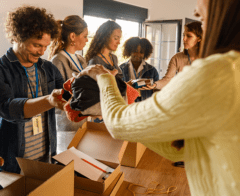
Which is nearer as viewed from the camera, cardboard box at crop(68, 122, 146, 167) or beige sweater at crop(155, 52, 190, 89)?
cardboard box at crop(68, 122, 146, 167)

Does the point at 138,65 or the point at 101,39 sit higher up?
the point at 101,39

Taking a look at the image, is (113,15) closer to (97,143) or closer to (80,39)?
(80,39)

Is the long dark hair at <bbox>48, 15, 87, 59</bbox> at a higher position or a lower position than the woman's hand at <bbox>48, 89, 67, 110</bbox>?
higher

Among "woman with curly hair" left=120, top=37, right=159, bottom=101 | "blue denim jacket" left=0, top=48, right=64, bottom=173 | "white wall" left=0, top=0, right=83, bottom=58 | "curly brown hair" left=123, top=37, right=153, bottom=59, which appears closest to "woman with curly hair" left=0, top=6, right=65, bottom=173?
"blue denim jacket" left=0, top=48, right=64, bottom=173

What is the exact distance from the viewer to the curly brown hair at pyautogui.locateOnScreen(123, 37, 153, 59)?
3303mm

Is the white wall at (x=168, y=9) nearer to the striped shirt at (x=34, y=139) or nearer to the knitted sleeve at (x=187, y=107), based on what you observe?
the striped shirt at (x=34, y=139)

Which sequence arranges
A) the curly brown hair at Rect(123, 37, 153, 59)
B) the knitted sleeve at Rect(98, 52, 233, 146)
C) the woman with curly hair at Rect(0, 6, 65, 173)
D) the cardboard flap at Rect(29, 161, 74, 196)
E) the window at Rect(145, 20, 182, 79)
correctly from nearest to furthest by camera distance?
the knitted sleeve at Rect(98, 52, 233, 146) → the cardboard flap at Rect(29, 161, 74, 196) → the woman with curly hair at Rect(0, 6, 65, 173) → the curly brown hair at Rect(123, 37, 153, 59) → the window at Rect(145, 20, 182, 79)

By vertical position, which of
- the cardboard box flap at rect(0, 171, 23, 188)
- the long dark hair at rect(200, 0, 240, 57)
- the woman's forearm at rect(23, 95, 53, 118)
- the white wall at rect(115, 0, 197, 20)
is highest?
the white wall at rect(115, 0, 197, 20)

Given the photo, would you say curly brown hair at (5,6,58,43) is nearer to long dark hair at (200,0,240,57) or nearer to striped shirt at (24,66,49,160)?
striped shirt at (24,66,49,160)

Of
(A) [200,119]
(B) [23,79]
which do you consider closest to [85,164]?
(B) [23,79]

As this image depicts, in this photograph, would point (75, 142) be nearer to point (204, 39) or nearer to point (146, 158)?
point (146, 158)

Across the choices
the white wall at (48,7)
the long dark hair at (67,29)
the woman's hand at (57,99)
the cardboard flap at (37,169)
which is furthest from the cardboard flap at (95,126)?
the white wall at (48,7)

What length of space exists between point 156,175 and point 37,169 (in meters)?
0.64

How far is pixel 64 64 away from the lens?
6.85ft
